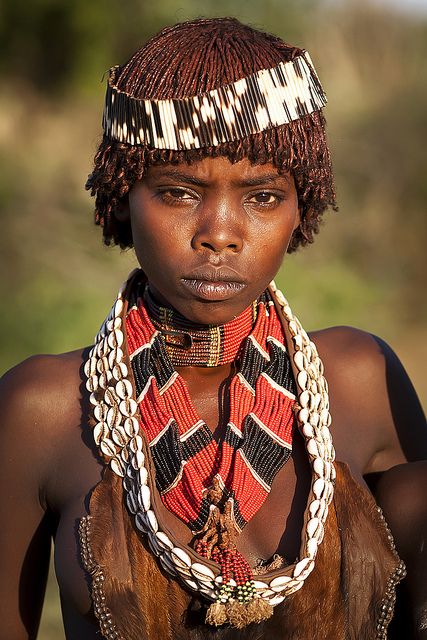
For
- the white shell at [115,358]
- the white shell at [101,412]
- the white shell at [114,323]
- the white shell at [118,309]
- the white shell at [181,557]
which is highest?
the white shell at [118,309]

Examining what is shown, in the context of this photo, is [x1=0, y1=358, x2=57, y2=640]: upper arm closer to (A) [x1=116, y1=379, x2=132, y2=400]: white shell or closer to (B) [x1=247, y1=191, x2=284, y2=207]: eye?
(A) [x1=116, y1=379, x2=132, y2=400]: white shell

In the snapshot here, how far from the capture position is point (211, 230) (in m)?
2.25

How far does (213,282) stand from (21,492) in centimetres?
68

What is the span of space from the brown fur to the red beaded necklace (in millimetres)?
118

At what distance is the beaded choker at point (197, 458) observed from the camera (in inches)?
90.8

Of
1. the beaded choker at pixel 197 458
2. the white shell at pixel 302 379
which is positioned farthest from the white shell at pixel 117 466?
the white shell at pixel 302 379

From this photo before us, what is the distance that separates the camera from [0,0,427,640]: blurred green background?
884 cm

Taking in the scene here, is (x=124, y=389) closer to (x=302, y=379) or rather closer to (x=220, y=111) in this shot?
(x=302, y=379)

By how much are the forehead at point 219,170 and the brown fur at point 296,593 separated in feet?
2.19

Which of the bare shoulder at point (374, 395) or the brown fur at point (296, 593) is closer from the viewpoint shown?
the brown fur at point (296, 593)

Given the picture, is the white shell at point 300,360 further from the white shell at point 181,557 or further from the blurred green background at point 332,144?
the blurred green background at point 332,144

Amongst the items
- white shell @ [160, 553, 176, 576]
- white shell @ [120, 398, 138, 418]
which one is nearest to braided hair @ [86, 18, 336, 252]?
white shell @ [120, 398, 138, 418]

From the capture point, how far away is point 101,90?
977 cm

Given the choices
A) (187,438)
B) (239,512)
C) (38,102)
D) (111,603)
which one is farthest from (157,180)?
(38,102)
